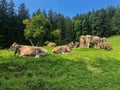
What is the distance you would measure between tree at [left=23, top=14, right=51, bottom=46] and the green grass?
6250cm

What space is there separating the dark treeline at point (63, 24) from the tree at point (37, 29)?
158 centimetres

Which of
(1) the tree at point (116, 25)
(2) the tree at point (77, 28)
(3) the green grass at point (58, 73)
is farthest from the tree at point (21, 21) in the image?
(3) the green grass at point (58, 73)

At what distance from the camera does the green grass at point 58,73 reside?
11.5 meters

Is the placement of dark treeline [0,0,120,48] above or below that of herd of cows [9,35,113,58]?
above

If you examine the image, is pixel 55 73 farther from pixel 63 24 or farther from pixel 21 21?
pixel 63 24

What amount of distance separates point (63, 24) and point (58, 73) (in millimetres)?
109009

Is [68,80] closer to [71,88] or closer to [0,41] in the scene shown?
[71,88]

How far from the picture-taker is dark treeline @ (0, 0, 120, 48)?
82062mm

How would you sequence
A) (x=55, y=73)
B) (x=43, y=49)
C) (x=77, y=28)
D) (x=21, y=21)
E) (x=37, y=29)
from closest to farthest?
1. (x=55, y=73)
2. (x=43, y=49)
3. (x=37, y=29)
4. (x=21, y=21)
5. (x=77, y=28)

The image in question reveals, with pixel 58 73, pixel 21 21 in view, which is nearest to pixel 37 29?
pixel 21 21

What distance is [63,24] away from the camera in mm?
121875

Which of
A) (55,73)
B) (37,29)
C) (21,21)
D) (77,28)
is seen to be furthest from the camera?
(77,28)

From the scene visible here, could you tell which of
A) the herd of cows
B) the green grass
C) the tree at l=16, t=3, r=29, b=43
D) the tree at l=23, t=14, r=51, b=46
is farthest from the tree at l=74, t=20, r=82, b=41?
the green grass

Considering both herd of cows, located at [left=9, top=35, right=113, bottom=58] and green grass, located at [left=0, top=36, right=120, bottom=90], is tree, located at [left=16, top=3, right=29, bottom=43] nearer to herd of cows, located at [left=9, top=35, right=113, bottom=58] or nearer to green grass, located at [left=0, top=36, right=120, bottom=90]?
herd of cows, located at [left=9, top=35, right=113, bottom=58]
